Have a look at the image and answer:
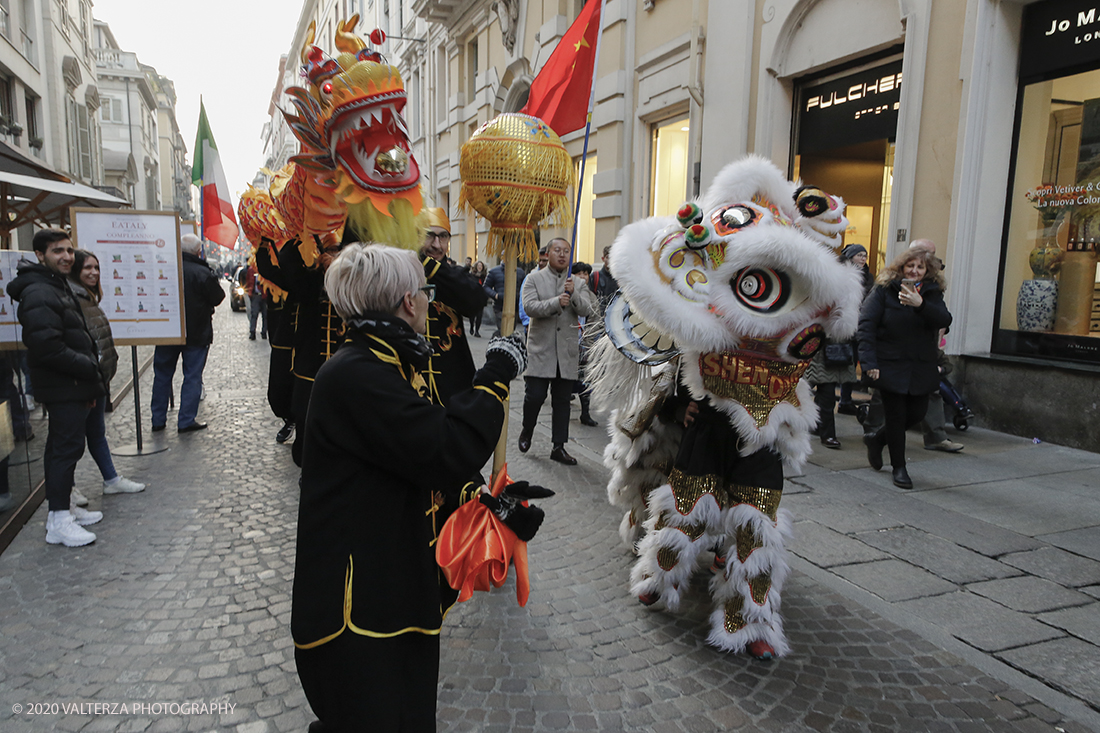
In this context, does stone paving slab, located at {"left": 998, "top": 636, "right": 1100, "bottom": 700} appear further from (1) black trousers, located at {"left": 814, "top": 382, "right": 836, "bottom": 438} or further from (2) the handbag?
(2) the handbag

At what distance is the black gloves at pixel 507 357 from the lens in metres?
1.97

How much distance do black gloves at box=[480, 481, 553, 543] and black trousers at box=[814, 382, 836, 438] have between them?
506cm

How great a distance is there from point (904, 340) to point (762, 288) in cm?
291

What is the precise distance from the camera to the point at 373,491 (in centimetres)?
181

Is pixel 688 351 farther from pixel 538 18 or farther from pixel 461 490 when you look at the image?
pixel 538 18

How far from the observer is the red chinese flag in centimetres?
376

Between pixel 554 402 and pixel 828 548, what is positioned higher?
pixel 554 402

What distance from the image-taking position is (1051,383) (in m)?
6.27

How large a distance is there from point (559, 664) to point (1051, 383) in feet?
18.8

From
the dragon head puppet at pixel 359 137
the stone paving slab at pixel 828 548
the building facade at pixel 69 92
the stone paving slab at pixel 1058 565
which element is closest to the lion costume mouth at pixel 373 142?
the dragon head puppet at pixel 359 137

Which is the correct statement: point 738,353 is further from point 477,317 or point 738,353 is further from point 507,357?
point 477,317

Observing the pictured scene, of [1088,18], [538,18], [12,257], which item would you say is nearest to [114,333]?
[12,257]

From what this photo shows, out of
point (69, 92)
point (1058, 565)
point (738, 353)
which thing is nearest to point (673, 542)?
point (738, 353)

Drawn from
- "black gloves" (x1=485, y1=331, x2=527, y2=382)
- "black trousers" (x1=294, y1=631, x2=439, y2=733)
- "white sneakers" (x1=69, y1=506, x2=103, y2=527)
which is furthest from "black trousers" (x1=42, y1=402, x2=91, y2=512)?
"black gloves" (x1=485, y1=331, x2=527, y2=382)
